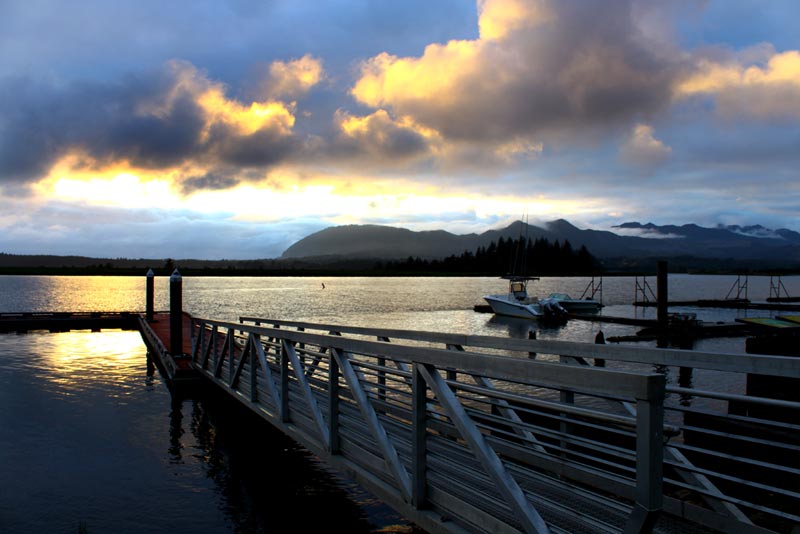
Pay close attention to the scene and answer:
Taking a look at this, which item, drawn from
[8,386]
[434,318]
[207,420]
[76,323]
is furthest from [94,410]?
[434,318]

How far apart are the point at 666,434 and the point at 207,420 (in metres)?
12.8

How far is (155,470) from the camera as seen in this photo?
10.8 meters

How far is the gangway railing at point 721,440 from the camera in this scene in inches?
137

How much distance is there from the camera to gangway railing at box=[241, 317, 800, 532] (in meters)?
3.48

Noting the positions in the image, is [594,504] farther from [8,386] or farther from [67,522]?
[8,386]

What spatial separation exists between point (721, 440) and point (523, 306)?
138 feet

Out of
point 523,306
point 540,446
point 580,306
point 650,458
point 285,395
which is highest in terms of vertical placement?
point 650,458

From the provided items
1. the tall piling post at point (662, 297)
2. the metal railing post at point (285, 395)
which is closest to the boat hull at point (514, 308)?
the tall piling post at point (662, 297)

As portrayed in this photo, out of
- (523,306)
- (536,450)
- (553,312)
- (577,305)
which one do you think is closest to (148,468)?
(536,450)

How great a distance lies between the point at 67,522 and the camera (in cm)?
869

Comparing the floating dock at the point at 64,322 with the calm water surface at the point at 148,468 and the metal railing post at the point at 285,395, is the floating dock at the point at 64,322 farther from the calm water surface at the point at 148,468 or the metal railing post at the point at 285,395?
the metal railing post at the point at 285,395

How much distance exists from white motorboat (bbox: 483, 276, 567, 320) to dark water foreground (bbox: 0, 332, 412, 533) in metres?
36.5

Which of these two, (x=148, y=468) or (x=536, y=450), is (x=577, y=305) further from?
(x=536, y=450)

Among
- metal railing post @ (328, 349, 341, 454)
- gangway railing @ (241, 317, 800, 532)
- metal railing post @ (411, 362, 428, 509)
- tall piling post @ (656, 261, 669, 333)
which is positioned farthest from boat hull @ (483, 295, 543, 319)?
metal railing post @ (411, 362, 428, 509)
